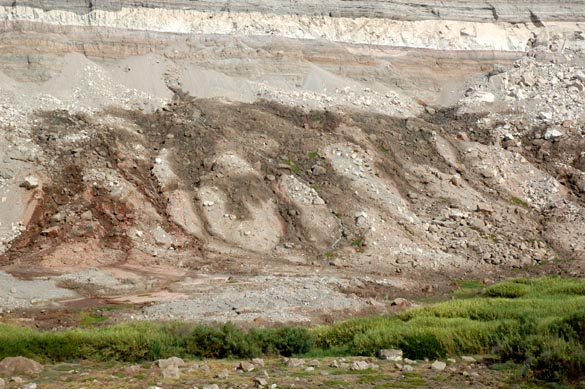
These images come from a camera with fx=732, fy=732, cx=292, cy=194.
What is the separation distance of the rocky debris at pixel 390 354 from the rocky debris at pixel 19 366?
5864mm

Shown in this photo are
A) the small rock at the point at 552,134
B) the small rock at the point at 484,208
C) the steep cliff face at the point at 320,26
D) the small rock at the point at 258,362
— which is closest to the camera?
the small rock at the point at 258,362

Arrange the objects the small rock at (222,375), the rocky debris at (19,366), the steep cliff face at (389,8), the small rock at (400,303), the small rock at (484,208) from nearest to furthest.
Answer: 1. the small rock at (222,375)
2. the rocky debris at (19,366)
3. the small rock at (400,303)
4. the small rock at (484,208)
5. the steep cliff face at (389,8)

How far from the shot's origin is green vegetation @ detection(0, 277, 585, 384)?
12.5 meters

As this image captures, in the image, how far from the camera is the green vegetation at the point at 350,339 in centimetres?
1252

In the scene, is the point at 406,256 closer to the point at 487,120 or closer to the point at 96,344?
the point at 487,120

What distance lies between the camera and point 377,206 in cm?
3412

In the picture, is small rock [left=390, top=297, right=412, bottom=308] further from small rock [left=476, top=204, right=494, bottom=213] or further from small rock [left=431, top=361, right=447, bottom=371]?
small rock [left=476, top=204, right=494, bottom=213]

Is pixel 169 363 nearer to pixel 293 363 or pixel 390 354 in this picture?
pixel 293 363

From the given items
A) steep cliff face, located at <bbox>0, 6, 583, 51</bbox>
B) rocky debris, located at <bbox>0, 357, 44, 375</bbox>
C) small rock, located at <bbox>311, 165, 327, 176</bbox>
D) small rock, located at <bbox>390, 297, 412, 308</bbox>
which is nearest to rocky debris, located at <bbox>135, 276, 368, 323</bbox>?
small rock, located at <bbox>390, 297, 412, 308</bbox>

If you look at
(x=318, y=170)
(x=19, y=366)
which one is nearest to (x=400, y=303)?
(x=318, y=170)

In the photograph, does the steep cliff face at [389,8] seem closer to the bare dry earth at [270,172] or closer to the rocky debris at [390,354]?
the bare dry earth at [270,172]

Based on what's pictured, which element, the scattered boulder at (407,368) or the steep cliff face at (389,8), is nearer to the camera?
the scattered boulder at (407,368)

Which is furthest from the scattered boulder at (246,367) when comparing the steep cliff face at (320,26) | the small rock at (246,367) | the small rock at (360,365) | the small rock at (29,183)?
the steep cliff face at (320,26)

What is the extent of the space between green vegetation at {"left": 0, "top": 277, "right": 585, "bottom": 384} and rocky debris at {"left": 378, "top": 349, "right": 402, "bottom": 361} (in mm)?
498
